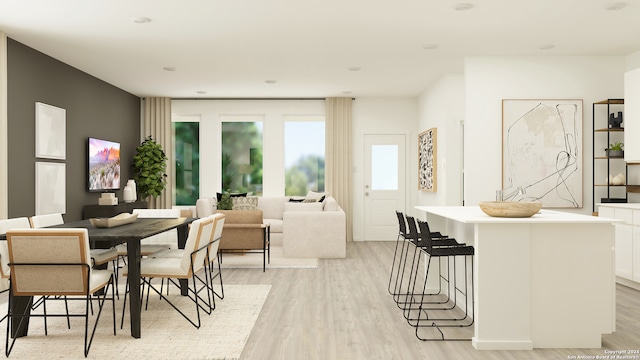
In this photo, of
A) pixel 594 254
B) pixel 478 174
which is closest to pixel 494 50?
pixel 478 174

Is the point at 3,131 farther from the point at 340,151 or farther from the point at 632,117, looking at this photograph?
the point at 632,117

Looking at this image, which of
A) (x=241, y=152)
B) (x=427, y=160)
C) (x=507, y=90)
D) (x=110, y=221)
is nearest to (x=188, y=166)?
(x=241, y=152)

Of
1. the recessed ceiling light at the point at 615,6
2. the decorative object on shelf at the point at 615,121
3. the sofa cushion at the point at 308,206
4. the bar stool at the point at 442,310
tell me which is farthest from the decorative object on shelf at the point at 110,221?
the decorative object on shelf at the point at 615,121

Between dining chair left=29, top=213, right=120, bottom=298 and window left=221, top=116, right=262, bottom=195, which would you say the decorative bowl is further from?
window left=221, top=116, right=262, bottom=195

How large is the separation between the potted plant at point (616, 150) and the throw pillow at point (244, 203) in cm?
553

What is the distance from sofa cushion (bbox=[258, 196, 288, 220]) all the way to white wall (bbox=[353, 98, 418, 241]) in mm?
1453

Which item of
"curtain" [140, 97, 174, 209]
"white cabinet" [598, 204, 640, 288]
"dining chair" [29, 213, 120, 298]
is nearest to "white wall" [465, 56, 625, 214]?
"white cabinet" [598, 204, 640, 288]

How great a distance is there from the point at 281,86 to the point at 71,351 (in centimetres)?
591

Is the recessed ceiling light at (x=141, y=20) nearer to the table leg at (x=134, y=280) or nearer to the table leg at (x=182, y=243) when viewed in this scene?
the table leg at (x=182, y=243)

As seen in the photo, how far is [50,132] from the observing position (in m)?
6.24

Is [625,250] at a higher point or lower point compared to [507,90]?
lower

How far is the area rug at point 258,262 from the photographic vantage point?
649 centimetres

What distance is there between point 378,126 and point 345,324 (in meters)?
6.23

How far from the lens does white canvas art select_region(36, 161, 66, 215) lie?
5980 mm
